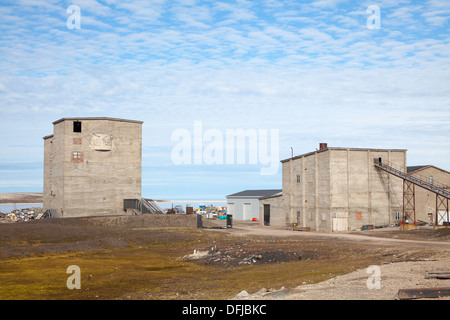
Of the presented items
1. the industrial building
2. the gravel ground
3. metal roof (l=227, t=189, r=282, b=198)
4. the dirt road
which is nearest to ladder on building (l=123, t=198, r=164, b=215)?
the industrial building

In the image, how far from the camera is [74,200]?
57969mm

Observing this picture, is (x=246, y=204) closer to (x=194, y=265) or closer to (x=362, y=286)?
(x=194, y=265)

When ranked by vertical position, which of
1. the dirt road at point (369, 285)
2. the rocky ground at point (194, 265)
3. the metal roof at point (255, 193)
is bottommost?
the rocky ground at point (194, 265)

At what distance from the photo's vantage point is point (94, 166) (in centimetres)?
5938

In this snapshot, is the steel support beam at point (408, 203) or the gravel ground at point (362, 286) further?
the steel support beam at point (408, 203)

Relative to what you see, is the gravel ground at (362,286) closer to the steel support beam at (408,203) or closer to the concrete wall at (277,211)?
the steel support beam at (408,203)

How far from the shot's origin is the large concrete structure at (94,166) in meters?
58.2

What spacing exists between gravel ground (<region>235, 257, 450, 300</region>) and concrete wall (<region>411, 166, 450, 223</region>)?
116ft

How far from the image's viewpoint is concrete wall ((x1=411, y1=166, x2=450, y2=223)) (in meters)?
54.2

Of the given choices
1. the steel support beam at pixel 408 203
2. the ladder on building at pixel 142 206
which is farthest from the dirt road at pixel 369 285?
the ladder on building at pixel 142 206

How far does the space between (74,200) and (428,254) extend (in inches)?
1740

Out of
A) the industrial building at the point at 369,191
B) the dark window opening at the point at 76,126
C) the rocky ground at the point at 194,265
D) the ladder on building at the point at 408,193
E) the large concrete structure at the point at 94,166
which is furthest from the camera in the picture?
the dark window opening at the point at 76,126

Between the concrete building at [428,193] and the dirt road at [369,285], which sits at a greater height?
the concrete building at [428,193]
